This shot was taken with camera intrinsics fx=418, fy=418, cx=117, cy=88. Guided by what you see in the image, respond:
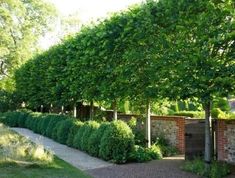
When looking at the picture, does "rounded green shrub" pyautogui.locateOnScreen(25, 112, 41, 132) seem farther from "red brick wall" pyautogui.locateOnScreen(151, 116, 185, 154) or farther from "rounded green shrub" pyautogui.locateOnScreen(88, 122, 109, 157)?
"red brick wall" pyautogui.locateOnScreen(151, 116, 185, 154)

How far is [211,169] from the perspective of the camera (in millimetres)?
10477

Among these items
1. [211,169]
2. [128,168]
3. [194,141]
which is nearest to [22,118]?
[194,141]

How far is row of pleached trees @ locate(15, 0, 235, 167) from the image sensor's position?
31.7 ft

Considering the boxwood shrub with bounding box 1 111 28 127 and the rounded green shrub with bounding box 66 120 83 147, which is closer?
the rounded green shrub with bounding box 66 120 83 147

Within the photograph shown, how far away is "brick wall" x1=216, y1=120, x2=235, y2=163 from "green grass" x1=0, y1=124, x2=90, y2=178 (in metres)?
4.29

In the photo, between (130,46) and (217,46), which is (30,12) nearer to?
(130,46)

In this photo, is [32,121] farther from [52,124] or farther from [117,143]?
[117,143]

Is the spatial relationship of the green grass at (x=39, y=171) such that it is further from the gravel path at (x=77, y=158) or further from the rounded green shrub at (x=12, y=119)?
the rounded green shrub at (x=12, y=119)

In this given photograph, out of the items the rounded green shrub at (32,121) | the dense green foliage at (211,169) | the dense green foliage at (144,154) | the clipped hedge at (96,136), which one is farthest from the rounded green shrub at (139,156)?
the rounded green shrub at (32,121)

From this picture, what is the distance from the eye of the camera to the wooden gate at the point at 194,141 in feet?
41.8

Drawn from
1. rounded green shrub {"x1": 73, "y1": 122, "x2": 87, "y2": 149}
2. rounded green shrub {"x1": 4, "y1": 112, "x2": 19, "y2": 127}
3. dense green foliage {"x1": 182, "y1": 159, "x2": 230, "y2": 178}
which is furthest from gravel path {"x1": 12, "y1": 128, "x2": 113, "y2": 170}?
rounded green shrub {"x1": 4, "y1": 112, "x2": 19, "y2": 127}

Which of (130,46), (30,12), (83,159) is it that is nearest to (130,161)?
(83,159)


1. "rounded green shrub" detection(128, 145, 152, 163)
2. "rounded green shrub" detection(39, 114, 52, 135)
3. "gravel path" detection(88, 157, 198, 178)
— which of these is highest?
"rounded green shrub" detection(39, 114, 52, 135)

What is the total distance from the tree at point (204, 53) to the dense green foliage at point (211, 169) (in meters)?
0.25
